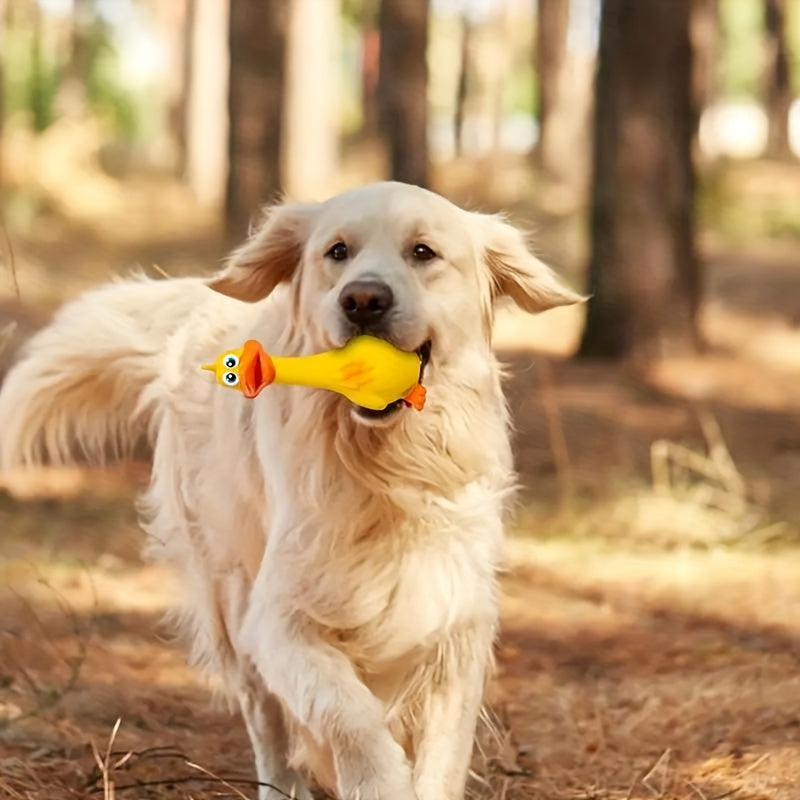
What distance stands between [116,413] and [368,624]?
1.68 meters

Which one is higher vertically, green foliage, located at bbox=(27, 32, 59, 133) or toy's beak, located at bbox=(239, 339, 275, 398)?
toy's beak, located at bbox=(239, 339, 275, 398)

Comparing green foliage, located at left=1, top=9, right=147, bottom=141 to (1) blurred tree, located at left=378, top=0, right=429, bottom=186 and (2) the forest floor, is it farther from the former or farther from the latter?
Result: (2) the forest floor

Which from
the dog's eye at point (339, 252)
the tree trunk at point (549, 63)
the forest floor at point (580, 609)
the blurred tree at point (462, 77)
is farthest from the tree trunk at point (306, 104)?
the dog's eye at point (339, 252)

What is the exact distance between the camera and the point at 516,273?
392 centimetres

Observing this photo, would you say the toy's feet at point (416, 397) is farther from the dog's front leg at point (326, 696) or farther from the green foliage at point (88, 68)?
the green foliage at point (88, 68)

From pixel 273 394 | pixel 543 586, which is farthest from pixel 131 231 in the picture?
pixel 273 394

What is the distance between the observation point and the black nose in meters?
3.29

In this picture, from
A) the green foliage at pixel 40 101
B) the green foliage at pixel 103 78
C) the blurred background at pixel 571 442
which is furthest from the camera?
the green foliage at pixel 103 78

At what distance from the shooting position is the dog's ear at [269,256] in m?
3.81

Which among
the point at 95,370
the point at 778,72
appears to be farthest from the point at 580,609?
the point at 778,72

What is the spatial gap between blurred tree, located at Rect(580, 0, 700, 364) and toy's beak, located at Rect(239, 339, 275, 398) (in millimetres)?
6843

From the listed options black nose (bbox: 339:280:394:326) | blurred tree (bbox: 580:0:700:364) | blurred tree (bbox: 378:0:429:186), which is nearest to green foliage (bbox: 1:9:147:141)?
blurred tree (bbox: 378:0:429:186)

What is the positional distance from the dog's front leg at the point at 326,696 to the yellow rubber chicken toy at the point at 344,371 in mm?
559

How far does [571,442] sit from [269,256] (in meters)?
5.34
